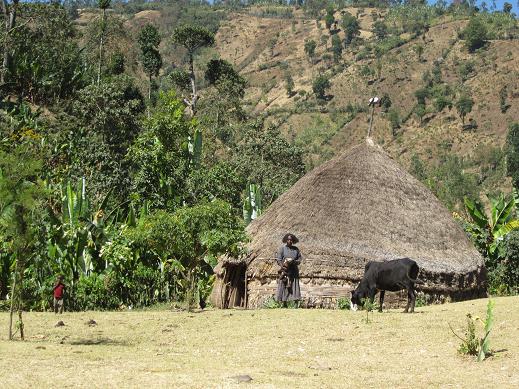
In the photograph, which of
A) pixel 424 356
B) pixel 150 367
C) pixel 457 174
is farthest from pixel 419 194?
pixel 457 174

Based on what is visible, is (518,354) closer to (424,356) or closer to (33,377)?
(424,356)

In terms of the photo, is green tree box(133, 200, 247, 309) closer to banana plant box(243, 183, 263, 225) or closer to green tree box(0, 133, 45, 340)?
green tree box(0, 133, 45, 340)

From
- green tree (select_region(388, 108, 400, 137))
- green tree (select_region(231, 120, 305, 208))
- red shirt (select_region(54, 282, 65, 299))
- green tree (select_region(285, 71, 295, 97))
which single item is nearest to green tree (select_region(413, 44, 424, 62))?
green tree (select_region(285, 71, 295, 97))

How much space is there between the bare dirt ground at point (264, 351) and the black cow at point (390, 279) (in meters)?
0.65

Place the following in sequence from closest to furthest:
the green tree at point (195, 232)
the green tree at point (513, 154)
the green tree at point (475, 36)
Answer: the green tree at point (195, 232), the green tree at point (513, 154), the green tree at point (475, 36)

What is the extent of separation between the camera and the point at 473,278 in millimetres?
21891

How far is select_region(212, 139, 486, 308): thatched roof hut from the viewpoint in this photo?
66.0 feet

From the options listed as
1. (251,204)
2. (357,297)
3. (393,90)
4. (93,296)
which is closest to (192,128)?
(251,204)

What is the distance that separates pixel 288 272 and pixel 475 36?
106 meters

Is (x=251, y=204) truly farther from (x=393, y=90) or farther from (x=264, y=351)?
(x=393, y=90)

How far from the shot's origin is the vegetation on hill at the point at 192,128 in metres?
20.6

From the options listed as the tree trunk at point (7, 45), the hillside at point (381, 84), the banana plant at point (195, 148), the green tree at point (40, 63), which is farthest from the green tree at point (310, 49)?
the banana plant at point (195, 148)

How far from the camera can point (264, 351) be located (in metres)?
12.5

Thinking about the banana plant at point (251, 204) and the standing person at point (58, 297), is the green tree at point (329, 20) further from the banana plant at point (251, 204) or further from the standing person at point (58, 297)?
the standing person at point (58, 297)
